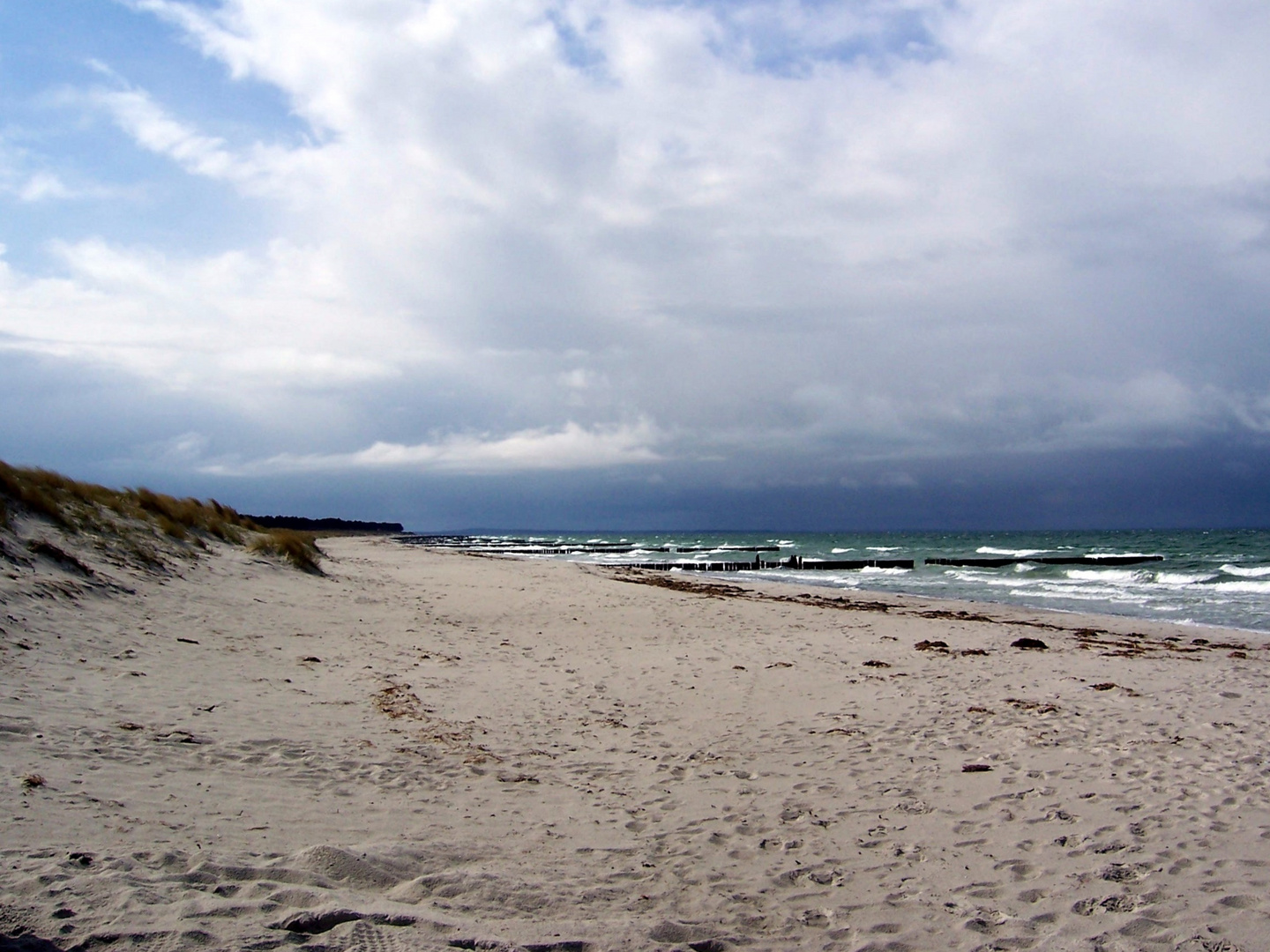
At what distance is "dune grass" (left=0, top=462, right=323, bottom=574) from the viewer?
41.5 feet

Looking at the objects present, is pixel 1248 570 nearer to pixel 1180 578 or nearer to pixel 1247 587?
pixel 1180 578

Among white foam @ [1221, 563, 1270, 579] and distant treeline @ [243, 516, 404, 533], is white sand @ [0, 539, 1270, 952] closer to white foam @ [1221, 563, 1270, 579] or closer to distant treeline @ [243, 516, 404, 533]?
white foam @ [1221, 563, 1270, 579]

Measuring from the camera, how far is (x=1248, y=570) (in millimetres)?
34531

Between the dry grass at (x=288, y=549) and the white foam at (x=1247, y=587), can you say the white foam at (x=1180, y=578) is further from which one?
the dry grass at (x=288, y=549)

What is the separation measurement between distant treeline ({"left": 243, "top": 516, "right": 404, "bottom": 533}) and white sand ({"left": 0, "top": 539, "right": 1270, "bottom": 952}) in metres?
69.7

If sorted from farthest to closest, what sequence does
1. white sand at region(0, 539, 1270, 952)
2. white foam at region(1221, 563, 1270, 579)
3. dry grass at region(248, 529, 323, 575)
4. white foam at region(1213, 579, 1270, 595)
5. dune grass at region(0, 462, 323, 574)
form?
white foam at region(1221, 563, 1270, 579)
white foam at region(1213, 579, 1270, 595)
dry grass at region(248, 529, 323, 575)
dune grass at region(0, 462, 323, 574)
white sand at region(0, 539, 1270, 952)

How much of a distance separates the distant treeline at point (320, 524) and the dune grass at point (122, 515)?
56259 millimetres

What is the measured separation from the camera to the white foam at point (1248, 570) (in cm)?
3241

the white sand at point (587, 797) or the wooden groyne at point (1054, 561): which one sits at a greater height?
the white sand at point (587, 797)

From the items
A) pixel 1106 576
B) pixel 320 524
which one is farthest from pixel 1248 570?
pixel 320 524

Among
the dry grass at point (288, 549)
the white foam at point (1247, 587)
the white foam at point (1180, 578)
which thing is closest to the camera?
the dry grass at point (288, 549)

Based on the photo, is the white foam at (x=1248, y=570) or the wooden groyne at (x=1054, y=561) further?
the wooden groyne at (x=1054, y=561)

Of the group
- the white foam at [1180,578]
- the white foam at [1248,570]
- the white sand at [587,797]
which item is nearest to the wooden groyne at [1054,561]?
the white foam at [1248,570]

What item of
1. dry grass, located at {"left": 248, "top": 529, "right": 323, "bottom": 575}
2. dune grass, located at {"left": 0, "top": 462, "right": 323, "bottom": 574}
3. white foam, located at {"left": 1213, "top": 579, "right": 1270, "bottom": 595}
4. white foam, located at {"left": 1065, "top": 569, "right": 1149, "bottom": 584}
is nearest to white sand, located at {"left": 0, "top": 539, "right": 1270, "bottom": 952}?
dune grass, located at {"left": 0, "top": 462, "right": 323, "bottom": 574}
